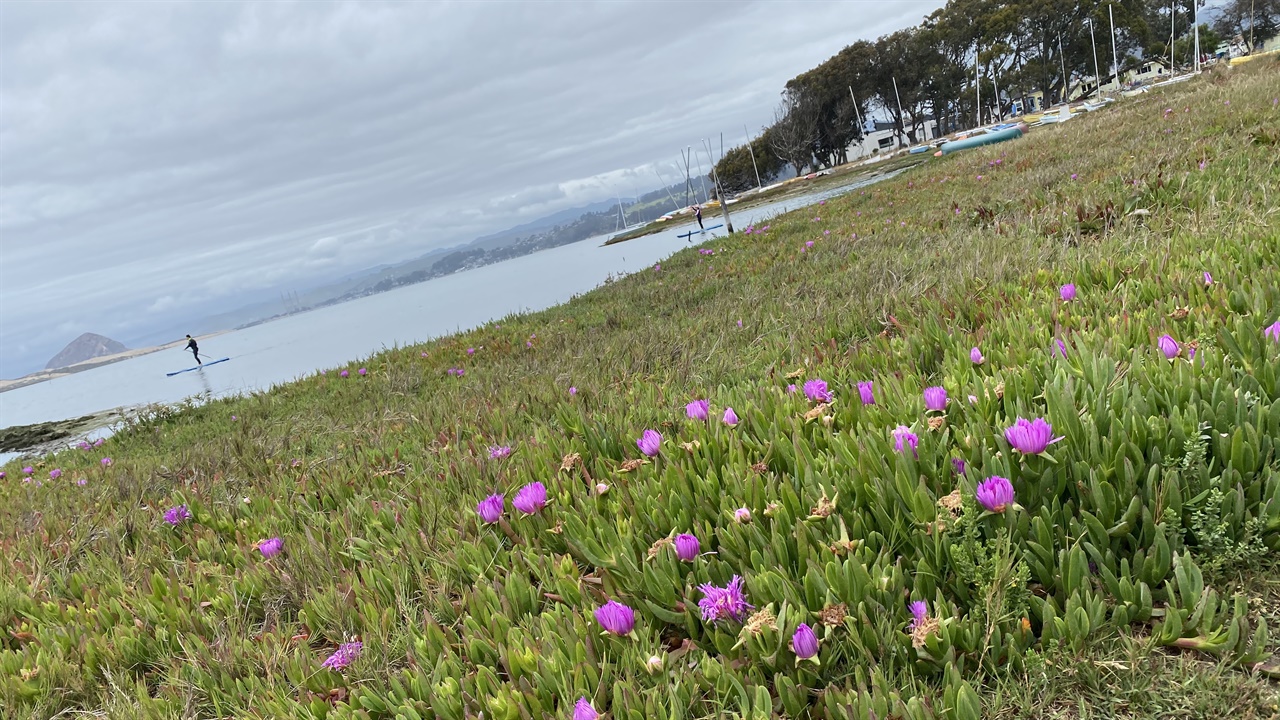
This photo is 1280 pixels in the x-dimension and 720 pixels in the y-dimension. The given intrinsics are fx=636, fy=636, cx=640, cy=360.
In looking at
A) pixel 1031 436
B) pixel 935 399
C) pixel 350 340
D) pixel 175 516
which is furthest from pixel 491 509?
pixel 350 340

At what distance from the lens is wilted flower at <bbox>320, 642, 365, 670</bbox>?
5.45 feet

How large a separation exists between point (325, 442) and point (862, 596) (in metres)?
5.15

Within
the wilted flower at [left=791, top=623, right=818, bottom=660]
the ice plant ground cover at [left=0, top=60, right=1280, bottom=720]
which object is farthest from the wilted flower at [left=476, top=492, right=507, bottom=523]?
the wilted flower at [left=791, top=623, right=818, bottom=660]

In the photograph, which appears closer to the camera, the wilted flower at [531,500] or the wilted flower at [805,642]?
the wilted flower at [805,642]

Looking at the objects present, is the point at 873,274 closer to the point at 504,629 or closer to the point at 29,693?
the point at 504,629

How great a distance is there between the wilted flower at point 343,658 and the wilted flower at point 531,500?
2.10 ft

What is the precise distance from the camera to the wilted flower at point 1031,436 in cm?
150

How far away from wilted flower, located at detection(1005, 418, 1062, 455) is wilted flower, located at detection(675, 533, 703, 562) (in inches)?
31.8

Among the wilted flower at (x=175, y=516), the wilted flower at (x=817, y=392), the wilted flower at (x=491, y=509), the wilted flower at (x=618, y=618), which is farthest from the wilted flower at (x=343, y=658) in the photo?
the wilted flower at (x=175, y=516)

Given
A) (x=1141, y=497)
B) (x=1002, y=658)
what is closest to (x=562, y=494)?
(x=1002, y=658)

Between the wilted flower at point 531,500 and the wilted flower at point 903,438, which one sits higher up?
the wilted flower at point 903,438

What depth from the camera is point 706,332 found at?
20.0 ft

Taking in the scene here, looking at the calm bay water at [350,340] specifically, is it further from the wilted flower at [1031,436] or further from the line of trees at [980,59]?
the line of trees at [980,59]

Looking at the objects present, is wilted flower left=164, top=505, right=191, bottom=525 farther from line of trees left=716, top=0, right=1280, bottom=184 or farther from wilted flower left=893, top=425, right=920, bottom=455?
line of trees left=716, top=0, right=1280, bottom=184
